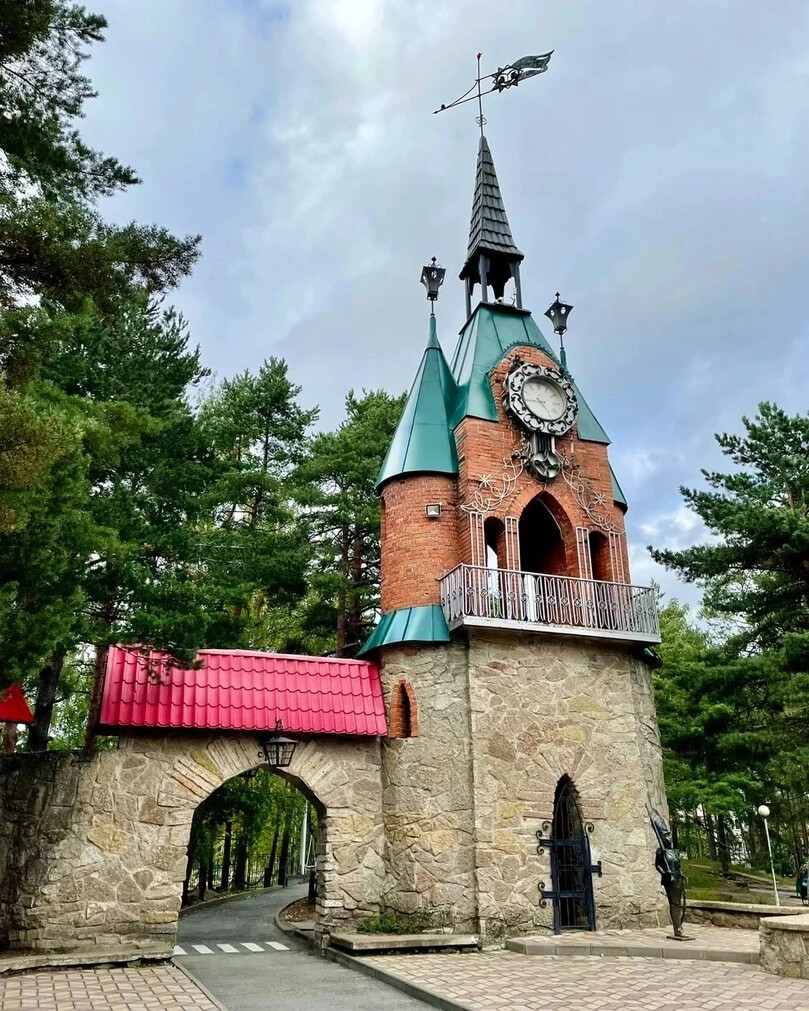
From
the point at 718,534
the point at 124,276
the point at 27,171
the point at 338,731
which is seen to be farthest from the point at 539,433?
the point at 27,171

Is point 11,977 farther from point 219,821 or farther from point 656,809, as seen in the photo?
point 219,821

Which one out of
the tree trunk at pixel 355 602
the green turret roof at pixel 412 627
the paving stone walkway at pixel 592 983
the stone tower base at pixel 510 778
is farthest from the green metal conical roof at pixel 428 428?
the paving stone walkway at pixel 592 983

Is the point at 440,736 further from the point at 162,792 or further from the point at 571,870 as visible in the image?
the point at 162,792

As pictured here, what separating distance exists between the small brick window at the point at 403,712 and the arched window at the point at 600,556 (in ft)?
13.9

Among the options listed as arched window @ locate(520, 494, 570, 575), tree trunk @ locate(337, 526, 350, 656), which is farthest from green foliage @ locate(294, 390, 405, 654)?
arched window @ locate(520, 494, 570, 575)

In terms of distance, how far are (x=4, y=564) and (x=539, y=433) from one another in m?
9.23

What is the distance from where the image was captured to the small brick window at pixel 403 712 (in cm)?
1236

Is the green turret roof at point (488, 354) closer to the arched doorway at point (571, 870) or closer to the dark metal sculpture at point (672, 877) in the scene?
the arched doorway at point (571, 870)

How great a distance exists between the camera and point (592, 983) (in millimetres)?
8219

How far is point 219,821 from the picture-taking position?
2009 cm

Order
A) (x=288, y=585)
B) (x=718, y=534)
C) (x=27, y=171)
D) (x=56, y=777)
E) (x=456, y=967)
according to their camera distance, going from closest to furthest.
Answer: (x=27, y=171) → (x=456, y=967) → (x=56, y=777) → (x=718, y=534) → (x=288, y=585)

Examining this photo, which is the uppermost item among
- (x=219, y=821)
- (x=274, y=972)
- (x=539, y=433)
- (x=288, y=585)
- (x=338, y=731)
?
(x=539, y=433)

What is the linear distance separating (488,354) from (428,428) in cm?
211

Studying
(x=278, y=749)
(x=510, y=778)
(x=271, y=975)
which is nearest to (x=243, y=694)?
(x=278, y=749)
